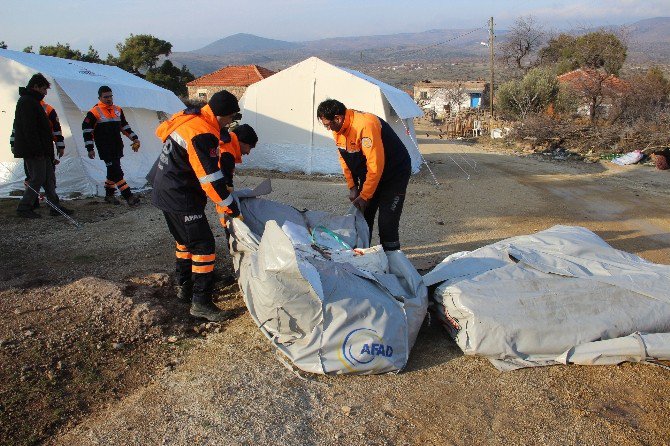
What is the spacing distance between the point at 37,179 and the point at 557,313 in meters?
6.38

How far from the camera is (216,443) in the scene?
2533 mm

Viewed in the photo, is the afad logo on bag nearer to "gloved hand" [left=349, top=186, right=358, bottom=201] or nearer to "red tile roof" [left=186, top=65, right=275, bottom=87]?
"gloved hand" [left=349, top=186, right=358, bottom=201]

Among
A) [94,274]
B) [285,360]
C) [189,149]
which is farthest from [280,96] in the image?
[285,360]

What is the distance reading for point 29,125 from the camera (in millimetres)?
6328

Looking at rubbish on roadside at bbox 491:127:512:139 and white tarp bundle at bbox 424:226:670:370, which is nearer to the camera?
white tarp bundle at bbox 424:226:670:370

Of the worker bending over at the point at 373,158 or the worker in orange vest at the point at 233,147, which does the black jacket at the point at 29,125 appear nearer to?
the worker in orange vest at the point at 233,147

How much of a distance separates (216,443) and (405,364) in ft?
4.08

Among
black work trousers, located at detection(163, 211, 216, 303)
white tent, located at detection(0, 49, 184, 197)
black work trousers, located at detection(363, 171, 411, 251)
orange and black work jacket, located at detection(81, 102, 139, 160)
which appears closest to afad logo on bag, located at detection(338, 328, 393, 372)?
black work trousers, located at detection(163, 211, 216, 303)

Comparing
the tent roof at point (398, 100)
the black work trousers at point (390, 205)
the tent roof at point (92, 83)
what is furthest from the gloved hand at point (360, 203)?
the tent roof at point (398, 100)

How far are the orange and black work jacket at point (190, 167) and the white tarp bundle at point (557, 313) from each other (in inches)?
67.7

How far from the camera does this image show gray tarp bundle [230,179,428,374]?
303 centimetres

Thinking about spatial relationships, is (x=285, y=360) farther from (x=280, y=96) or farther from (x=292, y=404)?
(x=280, y=96)

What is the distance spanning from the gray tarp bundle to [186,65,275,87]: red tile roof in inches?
1256

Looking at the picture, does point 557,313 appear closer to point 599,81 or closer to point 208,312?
point 208,312
